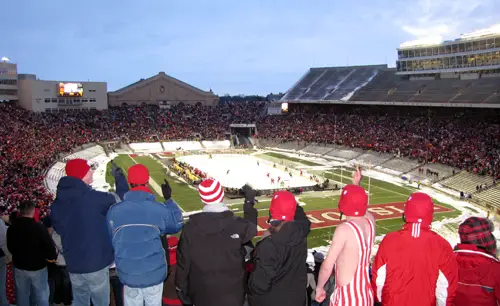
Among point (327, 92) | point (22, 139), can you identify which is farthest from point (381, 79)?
point (22, 139)

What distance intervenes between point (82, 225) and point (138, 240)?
0.91 metres

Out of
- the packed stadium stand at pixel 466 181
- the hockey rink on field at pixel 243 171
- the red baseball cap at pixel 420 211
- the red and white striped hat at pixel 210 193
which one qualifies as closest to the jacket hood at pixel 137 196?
the red and white striped hat at pixel 210 193

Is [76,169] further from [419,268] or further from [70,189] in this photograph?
[419,268]

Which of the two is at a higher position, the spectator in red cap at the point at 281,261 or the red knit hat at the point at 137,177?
the red knit hat at the point at 137,177

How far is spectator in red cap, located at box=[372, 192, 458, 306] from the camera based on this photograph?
444cm

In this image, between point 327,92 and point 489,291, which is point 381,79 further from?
point 489,291

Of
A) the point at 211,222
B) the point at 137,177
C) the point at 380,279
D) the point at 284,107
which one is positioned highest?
the point at 284,107

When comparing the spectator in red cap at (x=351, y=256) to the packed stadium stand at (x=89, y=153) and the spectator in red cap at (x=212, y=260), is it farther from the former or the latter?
the packed stadium stand at (x=89, y=153)

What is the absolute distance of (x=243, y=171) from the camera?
146 ft

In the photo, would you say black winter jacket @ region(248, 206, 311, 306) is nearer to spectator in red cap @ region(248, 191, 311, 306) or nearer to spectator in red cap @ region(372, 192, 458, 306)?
spectator in red cap @ region(248, 191, 311, 306)

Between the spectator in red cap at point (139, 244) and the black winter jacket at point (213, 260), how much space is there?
14.4 inches

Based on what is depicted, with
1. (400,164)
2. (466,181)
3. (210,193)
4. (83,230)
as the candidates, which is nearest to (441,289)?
(210,193)

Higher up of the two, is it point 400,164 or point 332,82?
point 332,82

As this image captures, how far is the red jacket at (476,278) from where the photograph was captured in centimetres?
427
